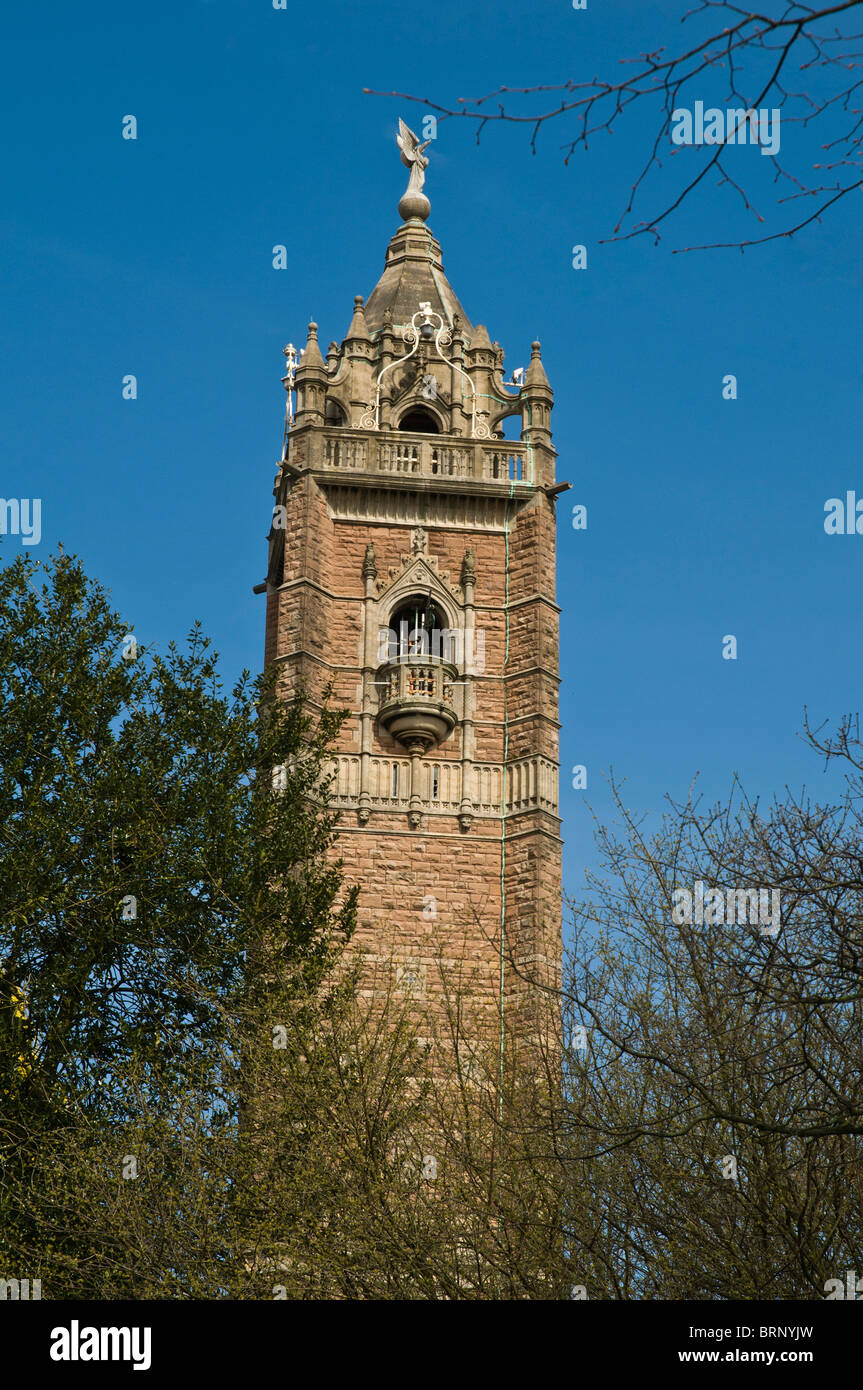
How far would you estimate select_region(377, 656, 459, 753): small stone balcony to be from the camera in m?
35.9

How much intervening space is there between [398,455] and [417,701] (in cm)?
580

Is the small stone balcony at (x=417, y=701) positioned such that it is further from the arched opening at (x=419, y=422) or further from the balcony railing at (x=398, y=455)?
the arched opening at (x=419, y=422)

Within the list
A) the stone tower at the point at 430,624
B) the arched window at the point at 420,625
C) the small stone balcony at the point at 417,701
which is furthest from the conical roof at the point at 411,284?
the small stone balcony at the point at 417,701

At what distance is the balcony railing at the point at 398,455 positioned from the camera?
126 ft

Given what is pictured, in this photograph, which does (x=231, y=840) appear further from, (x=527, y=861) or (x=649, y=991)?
(x=527, y=861)

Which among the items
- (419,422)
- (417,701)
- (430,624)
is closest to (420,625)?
(430,624)

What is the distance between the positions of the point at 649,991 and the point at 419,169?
104ft

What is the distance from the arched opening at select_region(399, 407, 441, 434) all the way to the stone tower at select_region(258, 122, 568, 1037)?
0.05 meters

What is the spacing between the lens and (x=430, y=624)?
38.0 metres

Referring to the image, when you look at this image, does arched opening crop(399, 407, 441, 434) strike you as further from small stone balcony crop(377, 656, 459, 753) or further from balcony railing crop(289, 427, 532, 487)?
small stone balcony crop(377, 656, 459, 753)

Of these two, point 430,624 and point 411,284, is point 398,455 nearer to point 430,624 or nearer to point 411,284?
point 430,624

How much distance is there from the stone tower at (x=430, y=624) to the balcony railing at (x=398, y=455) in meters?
0.04
